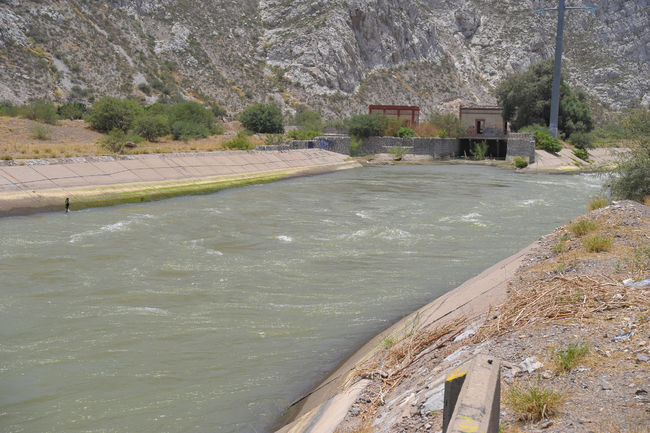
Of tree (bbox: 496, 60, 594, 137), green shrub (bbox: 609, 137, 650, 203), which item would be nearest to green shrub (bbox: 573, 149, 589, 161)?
tree (bbox: 496, 60, 594, 137)

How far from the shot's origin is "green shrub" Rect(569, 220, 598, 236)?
12.9m

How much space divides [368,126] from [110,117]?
1242 inches

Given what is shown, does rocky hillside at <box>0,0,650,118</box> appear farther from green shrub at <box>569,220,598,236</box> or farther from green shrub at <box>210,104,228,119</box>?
green shrub at <box>569,220,598,236</box>

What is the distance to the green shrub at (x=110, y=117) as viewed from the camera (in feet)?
182

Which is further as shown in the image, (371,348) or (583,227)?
(583,227)

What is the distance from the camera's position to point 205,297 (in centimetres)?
1324

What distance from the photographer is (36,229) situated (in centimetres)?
2181

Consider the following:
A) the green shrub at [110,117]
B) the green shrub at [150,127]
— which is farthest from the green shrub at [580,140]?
the green shrub at [110,117]

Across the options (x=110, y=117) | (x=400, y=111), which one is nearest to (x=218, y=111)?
(x=400, y=111)

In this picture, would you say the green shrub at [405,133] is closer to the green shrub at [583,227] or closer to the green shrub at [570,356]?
the green shrub at [583,227]

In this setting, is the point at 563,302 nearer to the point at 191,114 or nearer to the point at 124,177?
the point at 124,177

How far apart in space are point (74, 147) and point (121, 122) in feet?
47.3

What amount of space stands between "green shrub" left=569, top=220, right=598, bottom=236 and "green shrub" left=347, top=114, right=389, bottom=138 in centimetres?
6044

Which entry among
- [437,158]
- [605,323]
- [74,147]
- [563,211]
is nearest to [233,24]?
[437,158]
